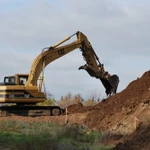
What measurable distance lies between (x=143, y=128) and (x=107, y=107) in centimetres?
1045

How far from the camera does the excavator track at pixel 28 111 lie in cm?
2838

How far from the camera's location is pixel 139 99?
2544cm

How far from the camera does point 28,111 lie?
2891 centimetres

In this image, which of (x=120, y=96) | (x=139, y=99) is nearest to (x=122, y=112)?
(x=139, y=99)

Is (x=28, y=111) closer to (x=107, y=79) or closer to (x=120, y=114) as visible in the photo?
(x=107, y=79)

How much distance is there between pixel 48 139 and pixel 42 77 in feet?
46.7

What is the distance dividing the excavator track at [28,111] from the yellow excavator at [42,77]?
0.65 meters

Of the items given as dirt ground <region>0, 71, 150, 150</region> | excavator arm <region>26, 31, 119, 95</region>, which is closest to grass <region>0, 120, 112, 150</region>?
dirt ground <region>0, 71, 150, 150</region>

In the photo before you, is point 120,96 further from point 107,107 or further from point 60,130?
point 60,130

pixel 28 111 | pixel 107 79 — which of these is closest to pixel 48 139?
pixel 28 111

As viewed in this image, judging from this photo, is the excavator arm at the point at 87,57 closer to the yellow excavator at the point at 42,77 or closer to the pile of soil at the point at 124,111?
the yellow excavator at the point at 42,77

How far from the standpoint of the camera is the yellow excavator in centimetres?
2752

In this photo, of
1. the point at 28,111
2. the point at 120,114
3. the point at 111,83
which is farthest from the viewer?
the point at 111,83

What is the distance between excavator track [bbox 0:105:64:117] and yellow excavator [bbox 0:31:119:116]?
646 millimetres
